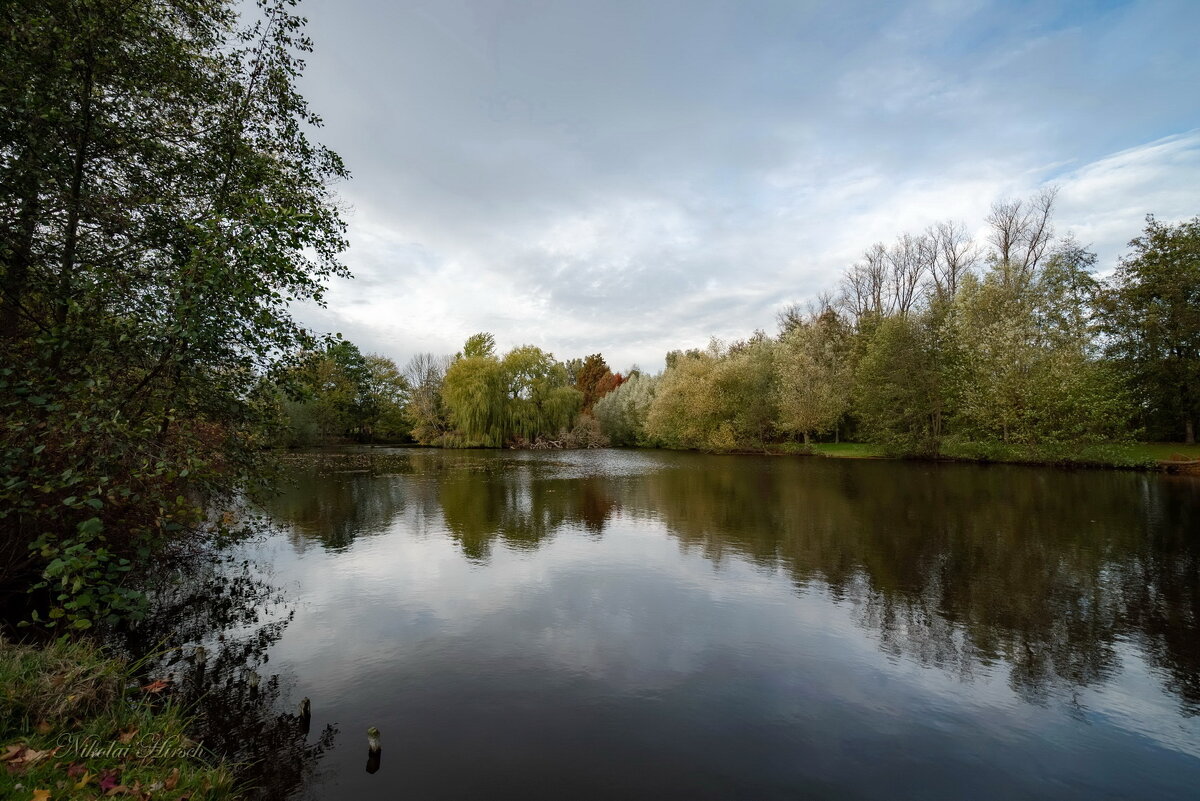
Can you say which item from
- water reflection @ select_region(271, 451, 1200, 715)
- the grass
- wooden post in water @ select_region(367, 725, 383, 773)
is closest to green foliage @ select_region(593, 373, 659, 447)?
water reflection @ select_region(271, 451, 1200, 715)

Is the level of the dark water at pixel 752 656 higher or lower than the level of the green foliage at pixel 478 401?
lower

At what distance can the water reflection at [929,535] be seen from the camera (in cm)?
752

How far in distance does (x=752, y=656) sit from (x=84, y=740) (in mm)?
6617

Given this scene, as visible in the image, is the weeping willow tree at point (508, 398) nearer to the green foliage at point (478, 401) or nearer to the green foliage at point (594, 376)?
the green foliage at point (478, 401)

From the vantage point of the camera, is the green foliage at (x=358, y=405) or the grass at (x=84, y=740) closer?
the grass at (x=84, y=740)

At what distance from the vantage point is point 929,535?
45.1ft

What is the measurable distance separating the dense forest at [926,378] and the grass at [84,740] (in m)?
34.6

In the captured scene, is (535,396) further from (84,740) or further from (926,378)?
(84,740)

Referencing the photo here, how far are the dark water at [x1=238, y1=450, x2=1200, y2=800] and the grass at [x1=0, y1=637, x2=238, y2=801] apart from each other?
3.89ft

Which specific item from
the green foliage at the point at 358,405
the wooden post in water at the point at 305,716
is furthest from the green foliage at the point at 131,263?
the green foliage at the point at 358,405

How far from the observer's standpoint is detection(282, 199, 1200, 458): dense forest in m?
28.7

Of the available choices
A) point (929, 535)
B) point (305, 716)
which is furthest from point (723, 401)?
point (305, 716)

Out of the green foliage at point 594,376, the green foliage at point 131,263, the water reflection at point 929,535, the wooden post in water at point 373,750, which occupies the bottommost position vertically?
the wooden post in water at point 373,750

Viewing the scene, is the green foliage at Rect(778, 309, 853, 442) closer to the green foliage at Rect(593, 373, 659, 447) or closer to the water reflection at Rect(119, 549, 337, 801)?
the green foliage at Rect(593, 373, 659, 447)
